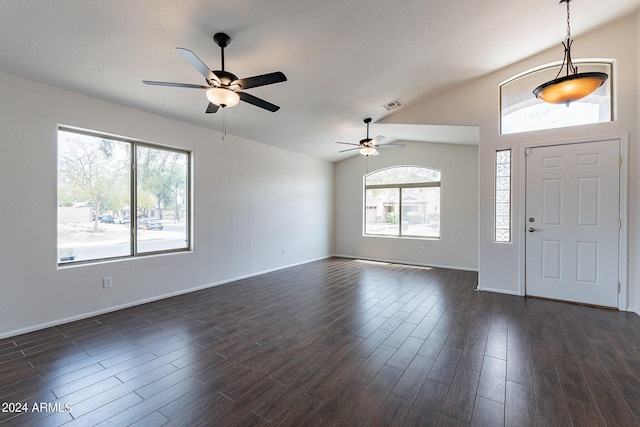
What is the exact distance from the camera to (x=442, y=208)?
6.70 meters

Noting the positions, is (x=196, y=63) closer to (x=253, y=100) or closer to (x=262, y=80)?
(x=262, y=80)

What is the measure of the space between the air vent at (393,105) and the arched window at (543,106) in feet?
5.32

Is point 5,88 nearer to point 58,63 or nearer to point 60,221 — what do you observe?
point 58,63

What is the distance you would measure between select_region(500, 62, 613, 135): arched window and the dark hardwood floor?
270cm

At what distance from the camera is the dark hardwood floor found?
185 centimetres

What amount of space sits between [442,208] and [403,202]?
3.34 feet

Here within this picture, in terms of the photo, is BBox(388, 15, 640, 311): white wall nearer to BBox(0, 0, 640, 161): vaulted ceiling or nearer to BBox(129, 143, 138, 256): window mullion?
BBox(0, 0, 640, 161): vaulted ceiling

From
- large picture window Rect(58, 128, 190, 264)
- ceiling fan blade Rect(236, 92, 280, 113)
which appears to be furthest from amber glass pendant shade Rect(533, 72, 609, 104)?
large picture window Rect(58, 128, 190, 264)

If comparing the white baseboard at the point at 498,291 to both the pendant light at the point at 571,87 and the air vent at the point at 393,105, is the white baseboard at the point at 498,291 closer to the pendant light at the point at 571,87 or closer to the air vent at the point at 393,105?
the pendant light at the point at 571,87

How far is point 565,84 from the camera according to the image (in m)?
2.54

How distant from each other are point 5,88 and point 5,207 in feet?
4.12

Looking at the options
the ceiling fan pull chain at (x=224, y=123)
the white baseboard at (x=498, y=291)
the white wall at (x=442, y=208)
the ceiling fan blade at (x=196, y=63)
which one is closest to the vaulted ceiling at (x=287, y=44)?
the ceiling fan pull chain at (x=224, y=123)

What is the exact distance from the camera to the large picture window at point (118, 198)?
351 centimetres

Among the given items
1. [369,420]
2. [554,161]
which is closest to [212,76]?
[369,420]
